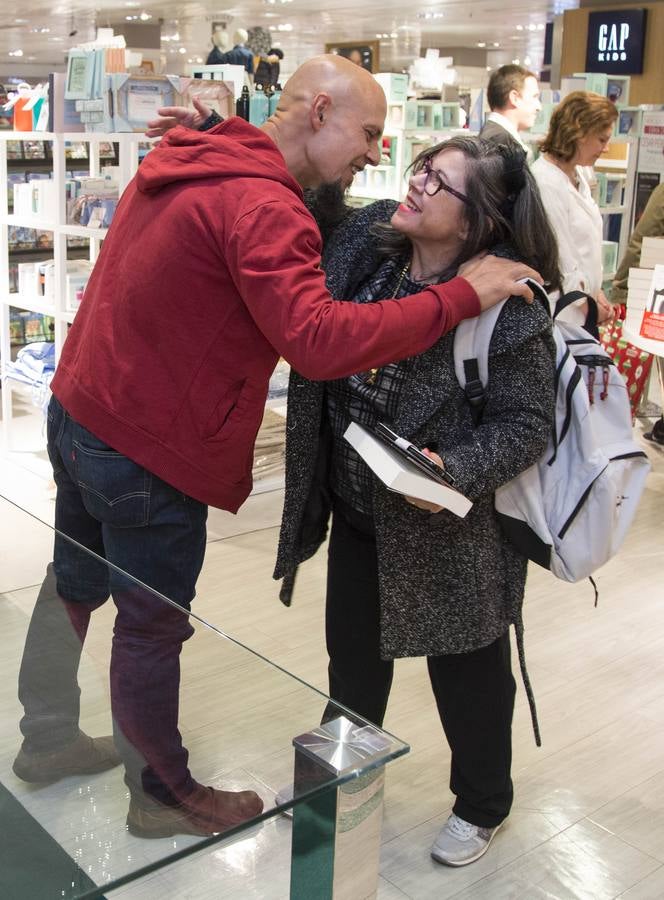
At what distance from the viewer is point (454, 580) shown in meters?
2.00

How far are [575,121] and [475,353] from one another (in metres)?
2.81

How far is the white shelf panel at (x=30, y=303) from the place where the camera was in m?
4.89

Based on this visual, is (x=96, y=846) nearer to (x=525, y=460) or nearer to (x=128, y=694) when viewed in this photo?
(x=128, y=694)

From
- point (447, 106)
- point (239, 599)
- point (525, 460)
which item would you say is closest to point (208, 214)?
point (525, 460)

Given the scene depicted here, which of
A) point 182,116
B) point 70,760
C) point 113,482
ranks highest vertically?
point 182,116

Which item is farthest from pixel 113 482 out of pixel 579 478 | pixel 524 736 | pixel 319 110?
pixel 524 736

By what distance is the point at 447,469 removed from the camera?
187 cm

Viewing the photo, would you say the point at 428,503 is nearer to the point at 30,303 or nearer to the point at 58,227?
the point at 58,227

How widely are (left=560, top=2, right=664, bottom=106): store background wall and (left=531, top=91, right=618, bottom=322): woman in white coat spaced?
5.87 m

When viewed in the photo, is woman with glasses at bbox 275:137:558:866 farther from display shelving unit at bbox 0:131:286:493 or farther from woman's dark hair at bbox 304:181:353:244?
display shelving unit at bbox 0:131:286:493

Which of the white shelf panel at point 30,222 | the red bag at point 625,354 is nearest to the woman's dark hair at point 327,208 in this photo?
the white shelf panel at point 30,222

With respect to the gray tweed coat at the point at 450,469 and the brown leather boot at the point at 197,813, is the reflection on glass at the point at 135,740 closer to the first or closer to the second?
the brown leather boot at the point at 197,813

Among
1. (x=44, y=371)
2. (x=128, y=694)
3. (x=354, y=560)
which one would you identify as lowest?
(x=44, y=371)

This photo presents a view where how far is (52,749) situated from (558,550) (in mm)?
1047
